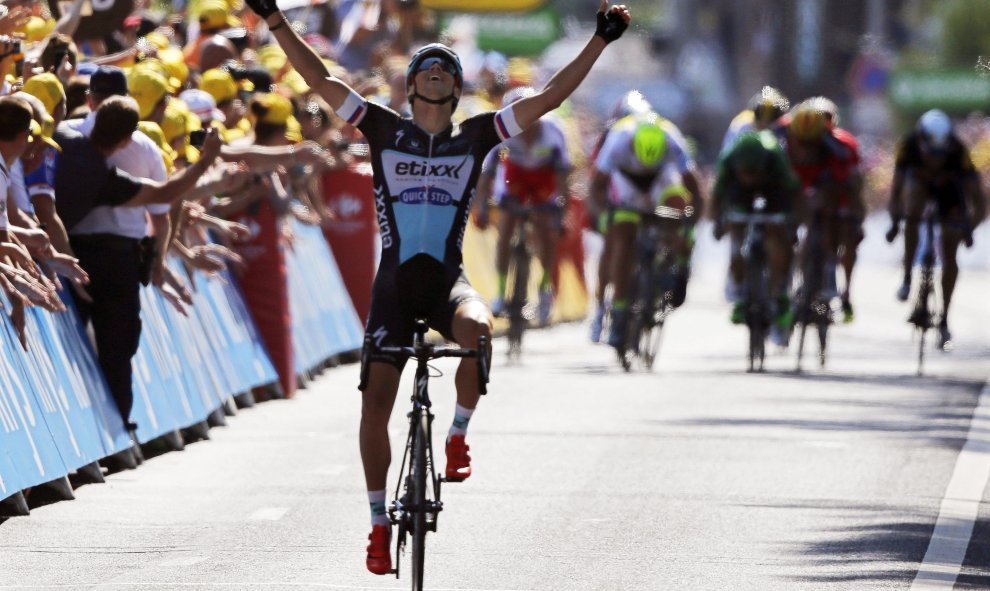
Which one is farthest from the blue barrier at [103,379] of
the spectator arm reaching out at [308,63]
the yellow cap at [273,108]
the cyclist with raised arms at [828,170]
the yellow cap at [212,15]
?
the cyclist with raised arms at [828,170]

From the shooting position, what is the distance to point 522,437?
50.3 ft

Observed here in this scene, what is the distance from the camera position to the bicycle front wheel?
29.0 ft

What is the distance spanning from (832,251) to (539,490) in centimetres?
998

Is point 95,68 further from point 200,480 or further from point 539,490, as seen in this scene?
point 539,490

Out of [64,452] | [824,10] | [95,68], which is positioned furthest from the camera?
[824,10]

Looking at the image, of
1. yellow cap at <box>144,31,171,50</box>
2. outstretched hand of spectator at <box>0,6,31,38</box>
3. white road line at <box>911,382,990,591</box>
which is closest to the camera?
white road line at <box>911,382,990,591</box>

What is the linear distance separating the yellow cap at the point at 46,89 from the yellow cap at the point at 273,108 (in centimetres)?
427

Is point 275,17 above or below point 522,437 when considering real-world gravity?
above

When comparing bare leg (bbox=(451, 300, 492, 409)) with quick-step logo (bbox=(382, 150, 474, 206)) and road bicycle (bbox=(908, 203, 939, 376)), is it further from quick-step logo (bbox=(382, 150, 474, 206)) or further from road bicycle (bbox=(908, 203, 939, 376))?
road bicycle (bbox=(908, 203, 939, 376))

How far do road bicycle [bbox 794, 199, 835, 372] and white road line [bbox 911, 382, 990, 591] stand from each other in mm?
4769

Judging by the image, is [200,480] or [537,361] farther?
[537,361]

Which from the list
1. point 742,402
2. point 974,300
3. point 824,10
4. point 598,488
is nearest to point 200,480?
point 598,488

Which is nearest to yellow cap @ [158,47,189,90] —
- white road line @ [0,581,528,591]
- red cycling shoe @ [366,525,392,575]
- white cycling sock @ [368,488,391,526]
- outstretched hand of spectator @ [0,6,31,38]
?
outstretched hand of spectator @ [0,6,31,38]

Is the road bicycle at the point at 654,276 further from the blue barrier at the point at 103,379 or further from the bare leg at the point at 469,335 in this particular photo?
the bare leg at the point at 469,335
